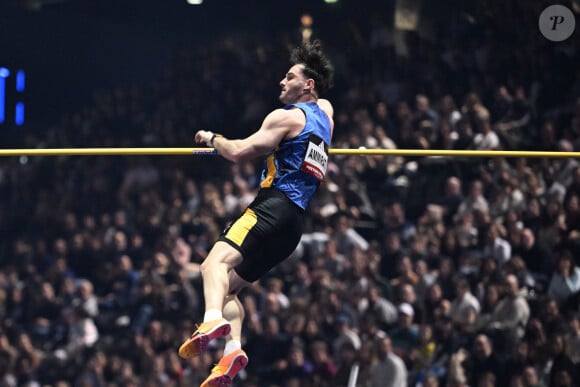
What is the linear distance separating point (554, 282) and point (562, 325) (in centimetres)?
55

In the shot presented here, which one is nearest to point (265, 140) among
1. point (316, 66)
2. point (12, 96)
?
point (316, 66)

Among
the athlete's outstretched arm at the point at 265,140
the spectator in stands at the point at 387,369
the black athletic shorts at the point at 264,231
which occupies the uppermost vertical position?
the athlete's outstretched arm at the point at 265,140

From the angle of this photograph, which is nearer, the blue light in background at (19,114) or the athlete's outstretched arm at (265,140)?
the athlete's outstretched arm at (265,140)

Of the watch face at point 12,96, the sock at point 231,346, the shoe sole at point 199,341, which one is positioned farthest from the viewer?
the watch face at point 12,96

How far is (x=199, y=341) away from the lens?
7262mm

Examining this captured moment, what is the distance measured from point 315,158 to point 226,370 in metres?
1.59

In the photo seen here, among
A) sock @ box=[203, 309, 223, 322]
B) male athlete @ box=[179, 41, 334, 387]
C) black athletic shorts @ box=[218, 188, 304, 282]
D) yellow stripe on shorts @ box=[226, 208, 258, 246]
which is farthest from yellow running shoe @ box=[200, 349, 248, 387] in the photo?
yellow stripe on shorts @ box=[226, 208, 258, 246]

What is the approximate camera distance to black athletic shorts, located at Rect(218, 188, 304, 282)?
7.69 m

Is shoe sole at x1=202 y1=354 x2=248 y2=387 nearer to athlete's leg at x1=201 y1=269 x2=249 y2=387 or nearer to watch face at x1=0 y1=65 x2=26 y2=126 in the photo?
athlete's leg at x1=201 y1=269 x2=249 y2=387

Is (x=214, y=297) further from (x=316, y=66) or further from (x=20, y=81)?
(x=20, y=81)

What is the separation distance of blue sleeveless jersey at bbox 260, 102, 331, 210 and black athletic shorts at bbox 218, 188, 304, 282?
0.08m

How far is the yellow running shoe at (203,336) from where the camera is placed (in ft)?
23.8

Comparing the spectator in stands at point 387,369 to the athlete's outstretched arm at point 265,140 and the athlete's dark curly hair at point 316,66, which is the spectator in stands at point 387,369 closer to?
the athlete's dark curly hair at point 316,66

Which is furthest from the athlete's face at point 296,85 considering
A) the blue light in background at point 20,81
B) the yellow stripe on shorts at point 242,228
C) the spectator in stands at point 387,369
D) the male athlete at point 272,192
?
the blue light in background at point 20,81
